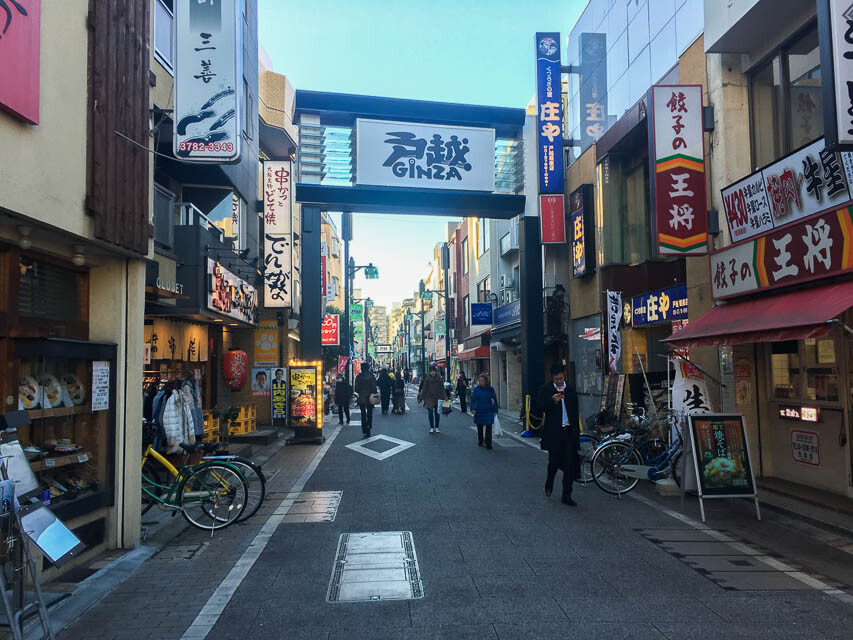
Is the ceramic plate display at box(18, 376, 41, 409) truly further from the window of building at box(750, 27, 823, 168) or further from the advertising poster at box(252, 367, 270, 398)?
the advertising poster at box(252, 367, 270, 398)

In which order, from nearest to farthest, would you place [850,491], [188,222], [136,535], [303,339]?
1. [136,535]
2. [850,491]
3. [188,222]
4. [303,339]

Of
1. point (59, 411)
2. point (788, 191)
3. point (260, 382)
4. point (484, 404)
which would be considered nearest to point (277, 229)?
point (260, 382)

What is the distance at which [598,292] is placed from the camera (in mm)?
17297

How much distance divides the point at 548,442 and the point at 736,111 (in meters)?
6.47

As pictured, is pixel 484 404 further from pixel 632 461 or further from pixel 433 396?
pixel 632 461

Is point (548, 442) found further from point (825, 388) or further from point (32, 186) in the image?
point (32, 186)

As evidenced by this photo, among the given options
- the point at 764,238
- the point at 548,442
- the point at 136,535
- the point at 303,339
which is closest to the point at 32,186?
the point at 136,535

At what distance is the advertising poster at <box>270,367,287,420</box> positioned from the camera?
17703 millimetres

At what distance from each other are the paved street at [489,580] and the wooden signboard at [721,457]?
0.69 metres

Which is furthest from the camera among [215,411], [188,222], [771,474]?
[215,411]

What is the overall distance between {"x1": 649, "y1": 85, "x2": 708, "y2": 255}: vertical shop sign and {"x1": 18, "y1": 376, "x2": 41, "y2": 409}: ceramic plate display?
9159 millimetres

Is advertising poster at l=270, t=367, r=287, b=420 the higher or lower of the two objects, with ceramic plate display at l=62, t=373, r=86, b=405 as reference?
lower

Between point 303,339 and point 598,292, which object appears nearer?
point 598,292

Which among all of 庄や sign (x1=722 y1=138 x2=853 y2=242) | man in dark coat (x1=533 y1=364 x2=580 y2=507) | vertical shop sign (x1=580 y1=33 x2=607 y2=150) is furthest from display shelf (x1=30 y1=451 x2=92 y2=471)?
vertical shop sign (x1=580 y1=33 x2=607 y2=150)
